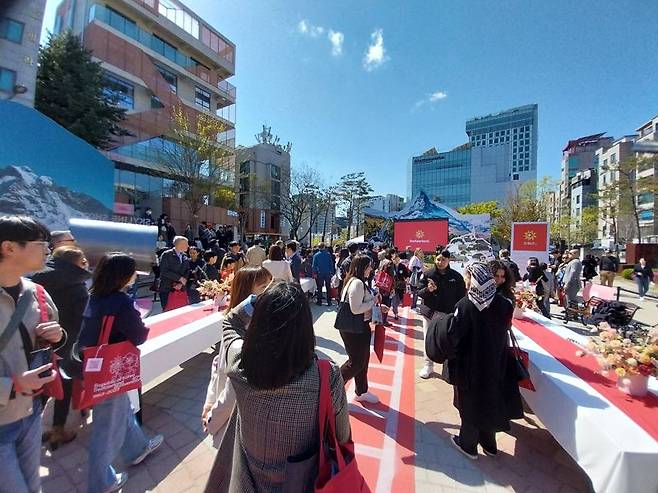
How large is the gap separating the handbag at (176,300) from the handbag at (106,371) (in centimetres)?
297

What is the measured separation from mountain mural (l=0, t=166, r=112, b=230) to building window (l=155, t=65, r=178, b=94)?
17.4m

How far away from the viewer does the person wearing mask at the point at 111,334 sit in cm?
209

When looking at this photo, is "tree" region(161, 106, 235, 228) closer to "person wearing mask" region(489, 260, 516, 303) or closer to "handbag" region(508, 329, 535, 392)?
"person wearing mask" region(489, 260, 516, 303)

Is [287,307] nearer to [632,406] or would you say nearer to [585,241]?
[632,406]

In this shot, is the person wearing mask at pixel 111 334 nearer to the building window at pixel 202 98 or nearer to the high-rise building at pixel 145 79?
the high-rise building at pixel 145 79

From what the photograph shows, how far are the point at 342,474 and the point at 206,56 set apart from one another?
34.7 m

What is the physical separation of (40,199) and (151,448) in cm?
1145

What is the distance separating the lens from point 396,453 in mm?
2762

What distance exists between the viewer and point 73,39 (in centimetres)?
1753

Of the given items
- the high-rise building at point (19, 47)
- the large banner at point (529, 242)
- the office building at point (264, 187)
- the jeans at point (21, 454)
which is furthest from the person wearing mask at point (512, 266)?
the office building at point (264, 187)

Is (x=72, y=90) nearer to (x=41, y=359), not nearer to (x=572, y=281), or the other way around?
(x=41, y=359)

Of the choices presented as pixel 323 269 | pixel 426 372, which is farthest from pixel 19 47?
pixel 426 372

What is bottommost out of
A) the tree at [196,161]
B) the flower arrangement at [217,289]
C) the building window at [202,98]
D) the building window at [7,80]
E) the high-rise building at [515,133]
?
the flower arrangement at [217,289]

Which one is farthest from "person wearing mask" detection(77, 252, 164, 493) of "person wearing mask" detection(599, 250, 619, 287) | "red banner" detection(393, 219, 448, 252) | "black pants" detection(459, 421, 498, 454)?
"person wearing mask" detection(599, 250, 619, 287)
